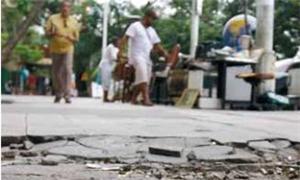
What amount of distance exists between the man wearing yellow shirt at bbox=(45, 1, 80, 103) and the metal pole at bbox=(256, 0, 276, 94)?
3046 millimetres

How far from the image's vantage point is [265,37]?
39.2 feet

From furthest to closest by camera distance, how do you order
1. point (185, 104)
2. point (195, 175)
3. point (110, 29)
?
point (110, 29)
point (185, 104)
point (195, 175)

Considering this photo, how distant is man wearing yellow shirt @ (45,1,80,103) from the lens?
11789 millimetres

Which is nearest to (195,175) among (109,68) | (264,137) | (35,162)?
(35,162)

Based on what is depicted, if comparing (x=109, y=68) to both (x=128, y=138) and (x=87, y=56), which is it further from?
(x=87, y=56)

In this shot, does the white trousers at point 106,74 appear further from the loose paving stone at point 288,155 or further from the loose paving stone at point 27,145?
the loose paving stone at point 288,155

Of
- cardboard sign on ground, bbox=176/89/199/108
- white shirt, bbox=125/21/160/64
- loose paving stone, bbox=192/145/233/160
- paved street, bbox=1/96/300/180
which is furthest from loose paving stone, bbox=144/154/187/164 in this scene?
cardboard sign on ground, bbox=176/89/199/108

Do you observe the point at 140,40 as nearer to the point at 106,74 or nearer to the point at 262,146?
the point at 106,74

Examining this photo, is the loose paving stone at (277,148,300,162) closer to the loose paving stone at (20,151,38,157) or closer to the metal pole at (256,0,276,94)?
the loose paving stone at (20,151,38,157)

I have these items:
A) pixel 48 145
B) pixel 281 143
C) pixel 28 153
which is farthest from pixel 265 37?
pixel 28 153

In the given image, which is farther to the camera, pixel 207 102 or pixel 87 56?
pixel 87 56

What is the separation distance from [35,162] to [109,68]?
13.1 metres

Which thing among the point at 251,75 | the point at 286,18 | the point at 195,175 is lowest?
the point at 195,175

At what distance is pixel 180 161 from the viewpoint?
4.02 m
